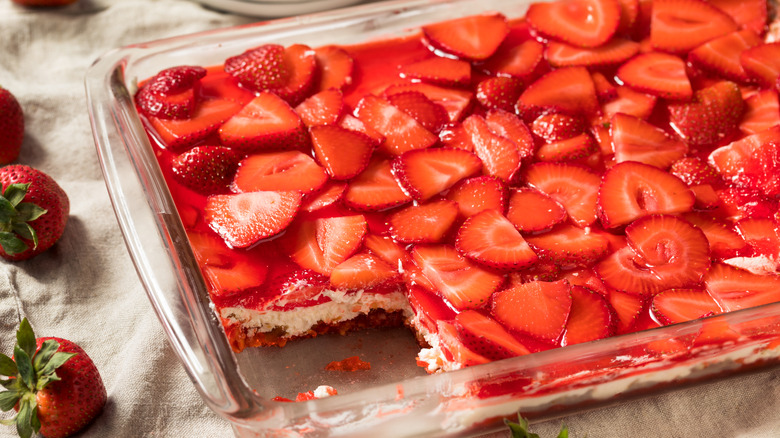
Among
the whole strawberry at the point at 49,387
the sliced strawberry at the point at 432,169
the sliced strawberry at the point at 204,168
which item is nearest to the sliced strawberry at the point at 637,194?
the sliced strawberry at the point at 432,169

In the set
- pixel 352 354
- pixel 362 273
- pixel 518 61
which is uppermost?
pixel 518 61

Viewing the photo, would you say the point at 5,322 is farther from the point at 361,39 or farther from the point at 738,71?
the point at 738,71

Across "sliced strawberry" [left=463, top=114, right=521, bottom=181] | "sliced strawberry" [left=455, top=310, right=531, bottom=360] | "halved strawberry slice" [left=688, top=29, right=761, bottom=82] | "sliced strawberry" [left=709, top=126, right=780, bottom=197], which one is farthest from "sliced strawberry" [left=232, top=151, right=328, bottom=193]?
"halved strawberry slice" [left=688, top=29, right=761, bottom=82]

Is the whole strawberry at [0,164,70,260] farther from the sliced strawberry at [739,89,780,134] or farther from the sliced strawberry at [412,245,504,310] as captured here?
the sliced strawberry at [739,89,780,134]

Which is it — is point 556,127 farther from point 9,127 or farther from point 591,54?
point 9,127

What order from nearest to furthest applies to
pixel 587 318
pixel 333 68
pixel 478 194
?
pixel 587 318, pixel 478 194, pixel 333 68

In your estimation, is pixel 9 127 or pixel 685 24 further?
pixel 685 24

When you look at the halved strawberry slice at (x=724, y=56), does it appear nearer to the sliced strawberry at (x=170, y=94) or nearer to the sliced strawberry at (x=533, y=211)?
the sliced strawberry at (x=533, y=211)

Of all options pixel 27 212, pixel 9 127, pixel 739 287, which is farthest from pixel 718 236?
pixel 9 127
